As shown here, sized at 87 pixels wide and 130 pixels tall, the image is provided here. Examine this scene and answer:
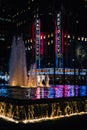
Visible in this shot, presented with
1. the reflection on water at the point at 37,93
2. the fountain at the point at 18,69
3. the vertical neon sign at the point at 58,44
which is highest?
the vertical neon sign at the point at 58,44

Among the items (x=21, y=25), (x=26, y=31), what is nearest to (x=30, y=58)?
(x=26, y=31)

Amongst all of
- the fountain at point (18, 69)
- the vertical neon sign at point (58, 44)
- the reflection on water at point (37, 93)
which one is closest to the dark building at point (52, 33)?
the vertical neon sign at point (58, 44)

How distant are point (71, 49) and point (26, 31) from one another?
32.8m

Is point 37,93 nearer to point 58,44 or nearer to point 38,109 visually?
point 38,109

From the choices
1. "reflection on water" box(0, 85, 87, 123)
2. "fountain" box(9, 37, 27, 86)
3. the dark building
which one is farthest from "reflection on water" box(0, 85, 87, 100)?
the dark building

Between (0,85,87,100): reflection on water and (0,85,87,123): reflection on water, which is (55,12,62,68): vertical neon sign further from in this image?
(0,85,87,123): reflection on water

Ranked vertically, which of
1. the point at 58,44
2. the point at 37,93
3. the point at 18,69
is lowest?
the point at 37,93

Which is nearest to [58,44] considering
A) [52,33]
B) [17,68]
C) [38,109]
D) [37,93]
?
[52,33]

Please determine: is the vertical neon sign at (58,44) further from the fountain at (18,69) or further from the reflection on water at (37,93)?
the reflection on water at (37,93)

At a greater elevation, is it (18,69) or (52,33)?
(52,33)

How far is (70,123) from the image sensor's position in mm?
14273

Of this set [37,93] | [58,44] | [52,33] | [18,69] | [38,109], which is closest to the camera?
[38,109]

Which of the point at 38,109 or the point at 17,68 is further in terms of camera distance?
the point at 17,68

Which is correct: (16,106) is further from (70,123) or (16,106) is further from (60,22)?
(60,22)
